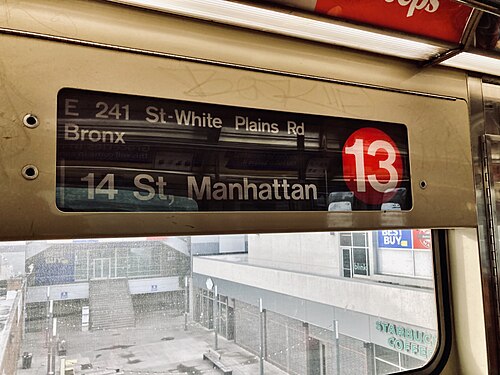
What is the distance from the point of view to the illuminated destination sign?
3.82 ft

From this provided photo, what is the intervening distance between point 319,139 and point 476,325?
1.08m

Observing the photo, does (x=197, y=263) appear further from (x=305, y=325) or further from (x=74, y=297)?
(x=305, y=325)

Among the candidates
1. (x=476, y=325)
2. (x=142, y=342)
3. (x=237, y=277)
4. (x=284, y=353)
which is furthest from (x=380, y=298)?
(x=142, y=342)

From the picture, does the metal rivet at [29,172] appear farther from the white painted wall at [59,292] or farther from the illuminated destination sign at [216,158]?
the white painted wall at [59,292]

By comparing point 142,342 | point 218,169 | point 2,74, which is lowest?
point 142,342

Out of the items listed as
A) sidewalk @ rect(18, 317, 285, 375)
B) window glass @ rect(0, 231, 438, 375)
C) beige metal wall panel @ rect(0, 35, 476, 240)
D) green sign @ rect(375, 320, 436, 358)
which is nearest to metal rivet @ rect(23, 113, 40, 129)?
beige metal wall panel @ rect(0, 35, 476, 240)

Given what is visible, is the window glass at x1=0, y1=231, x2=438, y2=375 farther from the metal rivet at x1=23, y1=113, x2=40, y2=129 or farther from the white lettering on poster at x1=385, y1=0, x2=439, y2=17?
the white lettering on poster at x1=385, y1=0, x2=439, y2=17

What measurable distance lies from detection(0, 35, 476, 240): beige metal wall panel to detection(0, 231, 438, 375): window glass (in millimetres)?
265

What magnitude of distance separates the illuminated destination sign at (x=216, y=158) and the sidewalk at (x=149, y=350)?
0.49 metres

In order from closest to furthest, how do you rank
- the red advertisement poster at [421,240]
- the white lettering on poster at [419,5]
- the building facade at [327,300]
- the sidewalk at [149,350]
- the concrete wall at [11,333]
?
the concrete wall at [11,333], the sidewalk at [149,350], the white lettering on poster at [419,5], the building facade at [327,300], the red advertisement poster at [421,240]

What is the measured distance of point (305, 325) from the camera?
1.78 metres

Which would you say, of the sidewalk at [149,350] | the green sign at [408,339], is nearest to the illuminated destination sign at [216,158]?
the sidewalk at [149,350]

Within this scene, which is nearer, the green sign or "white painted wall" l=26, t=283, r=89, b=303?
"white painted wall" l=26, t=283, r=89, b=303

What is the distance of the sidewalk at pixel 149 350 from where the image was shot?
1364mm
